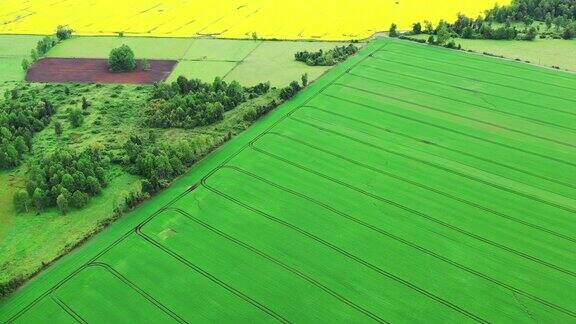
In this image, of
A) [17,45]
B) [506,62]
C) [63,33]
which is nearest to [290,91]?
[506,62]

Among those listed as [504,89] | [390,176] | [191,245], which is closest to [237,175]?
[191,245]

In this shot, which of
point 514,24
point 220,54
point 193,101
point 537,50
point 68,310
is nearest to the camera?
point 68,310

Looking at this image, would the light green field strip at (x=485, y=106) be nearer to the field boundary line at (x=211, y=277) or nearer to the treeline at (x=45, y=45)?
the field boundary line at (x=211, y=277)

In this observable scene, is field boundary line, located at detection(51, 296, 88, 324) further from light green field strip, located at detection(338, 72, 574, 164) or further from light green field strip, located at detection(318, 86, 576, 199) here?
light green field strip, located at detection(338, 72, 574, 164)

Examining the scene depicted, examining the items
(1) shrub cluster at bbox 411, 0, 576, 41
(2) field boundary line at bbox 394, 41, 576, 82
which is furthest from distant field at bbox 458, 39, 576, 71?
(2) field boundary line at bbox 394, 41, 576, 82

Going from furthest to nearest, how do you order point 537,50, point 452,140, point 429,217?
point 537,50
point 452,140
point 429,217

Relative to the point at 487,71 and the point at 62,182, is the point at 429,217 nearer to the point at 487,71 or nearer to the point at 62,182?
the point at 62,182
